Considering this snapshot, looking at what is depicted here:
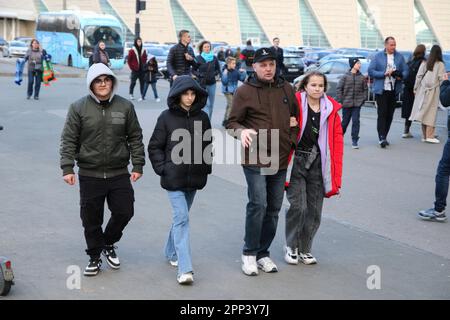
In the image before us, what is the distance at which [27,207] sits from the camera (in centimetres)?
845

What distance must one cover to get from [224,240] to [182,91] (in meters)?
1.88

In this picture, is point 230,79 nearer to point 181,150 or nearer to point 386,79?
point 386,79

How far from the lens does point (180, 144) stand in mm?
6016

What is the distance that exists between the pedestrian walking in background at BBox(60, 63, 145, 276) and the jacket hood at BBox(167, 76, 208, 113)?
375mm

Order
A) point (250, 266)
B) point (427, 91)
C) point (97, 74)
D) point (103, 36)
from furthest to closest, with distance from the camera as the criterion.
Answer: point (103, 36), point (427, 91), point (250, 266), point (97, 74)

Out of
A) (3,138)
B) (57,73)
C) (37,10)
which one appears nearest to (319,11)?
(37,10)

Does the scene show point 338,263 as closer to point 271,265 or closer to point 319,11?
point 271,265

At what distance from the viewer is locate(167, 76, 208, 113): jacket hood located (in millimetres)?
5984

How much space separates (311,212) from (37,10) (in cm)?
7084

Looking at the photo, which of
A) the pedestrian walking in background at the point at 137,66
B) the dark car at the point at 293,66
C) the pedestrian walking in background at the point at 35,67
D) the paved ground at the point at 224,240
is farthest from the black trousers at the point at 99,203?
the dark car at the point at 293,66

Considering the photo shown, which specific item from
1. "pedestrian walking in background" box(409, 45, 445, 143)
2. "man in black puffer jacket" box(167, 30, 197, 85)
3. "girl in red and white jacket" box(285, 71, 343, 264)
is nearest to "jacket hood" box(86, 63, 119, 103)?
"girl in red and white jacket" box(285, 71, 343, 264)

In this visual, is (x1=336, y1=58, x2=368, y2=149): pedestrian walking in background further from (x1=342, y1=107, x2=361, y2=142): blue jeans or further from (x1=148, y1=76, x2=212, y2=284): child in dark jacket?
(x1=148, y1=76, x2=212, y2=284): child in dark jacket

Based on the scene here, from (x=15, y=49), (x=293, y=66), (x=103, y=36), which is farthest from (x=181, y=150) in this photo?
(x=15, y=49)

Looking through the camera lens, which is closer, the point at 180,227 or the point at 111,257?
the point at 180,227
